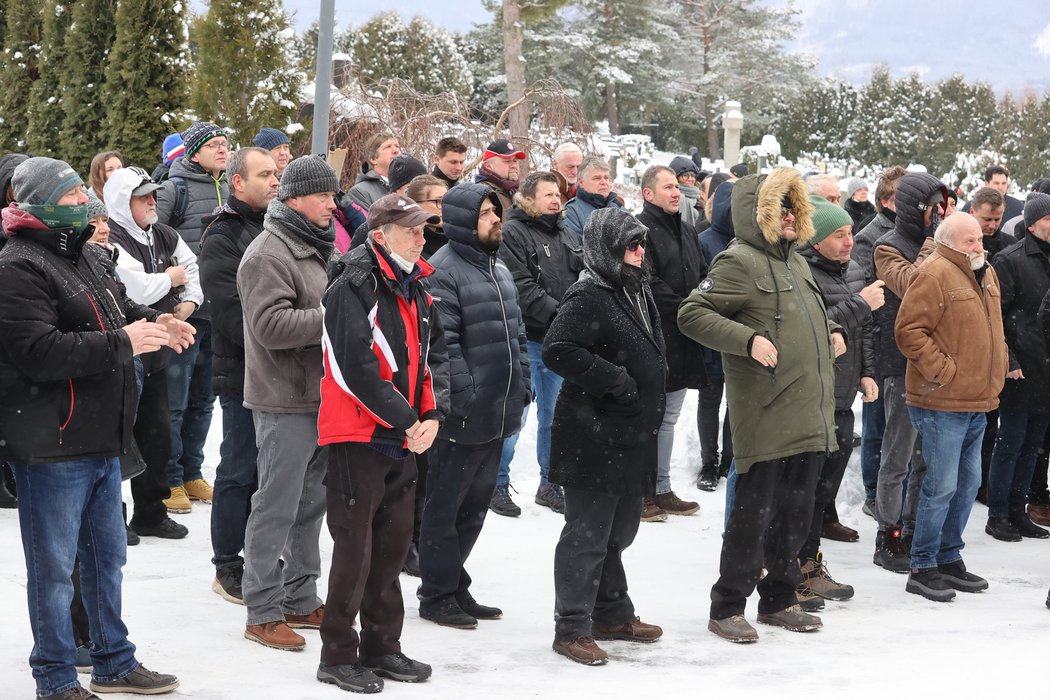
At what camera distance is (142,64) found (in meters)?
12.7

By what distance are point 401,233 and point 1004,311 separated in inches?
192

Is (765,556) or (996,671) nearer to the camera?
(996,671)

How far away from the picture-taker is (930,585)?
6.99m

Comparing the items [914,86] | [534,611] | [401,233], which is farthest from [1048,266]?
[914,86]

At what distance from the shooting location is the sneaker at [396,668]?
515cm

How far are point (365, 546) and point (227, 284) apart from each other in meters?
1.60

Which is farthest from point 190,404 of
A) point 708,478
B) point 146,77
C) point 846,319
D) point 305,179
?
point 146,77

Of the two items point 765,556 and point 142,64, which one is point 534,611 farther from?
point 142,64

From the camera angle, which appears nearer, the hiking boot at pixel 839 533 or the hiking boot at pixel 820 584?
the hiking boot at pixel 820 584

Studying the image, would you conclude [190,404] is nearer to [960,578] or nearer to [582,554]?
[582,554]

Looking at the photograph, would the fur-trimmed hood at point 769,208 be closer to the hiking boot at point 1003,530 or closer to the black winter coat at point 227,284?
the black winter coat at point 227,284

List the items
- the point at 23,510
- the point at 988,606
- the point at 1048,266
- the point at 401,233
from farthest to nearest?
the point at 1048,266
the point at 988,606
the point at 401,233
the point at 23,510

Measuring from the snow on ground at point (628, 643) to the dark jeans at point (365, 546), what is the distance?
23 centimetres

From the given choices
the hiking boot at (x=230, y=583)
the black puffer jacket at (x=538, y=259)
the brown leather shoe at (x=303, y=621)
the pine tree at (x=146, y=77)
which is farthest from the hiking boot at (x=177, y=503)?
the pine tree at (x=146, y=77)
